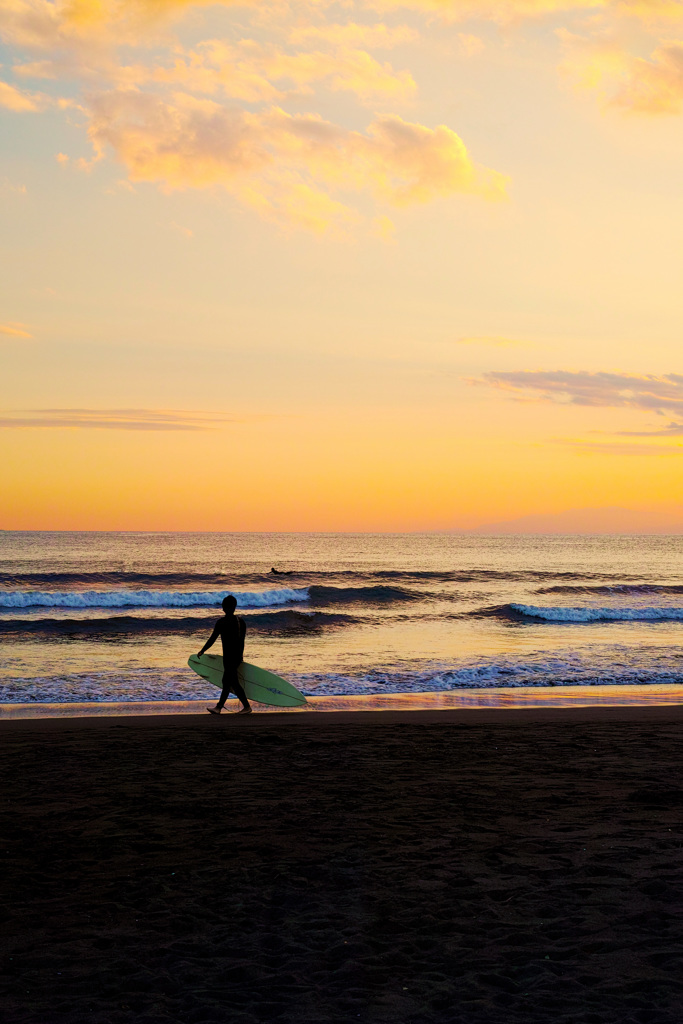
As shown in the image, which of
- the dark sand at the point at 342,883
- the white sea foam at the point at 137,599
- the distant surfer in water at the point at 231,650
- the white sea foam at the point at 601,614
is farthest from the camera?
the white sea foam at the point at 137,599

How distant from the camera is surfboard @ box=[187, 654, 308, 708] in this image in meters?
13.1

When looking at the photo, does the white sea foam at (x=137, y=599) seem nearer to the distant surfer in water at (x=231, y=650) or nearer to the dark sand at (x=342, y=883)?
the distant surfer in water at (x=231, y=650)

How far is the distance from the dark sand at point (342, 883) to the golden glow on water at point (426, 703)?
2.88 meters

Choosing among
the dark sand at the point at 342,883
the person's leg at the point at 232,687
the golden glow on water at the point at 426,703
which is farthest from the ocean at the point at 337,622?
the dark sand at the point at 342,883

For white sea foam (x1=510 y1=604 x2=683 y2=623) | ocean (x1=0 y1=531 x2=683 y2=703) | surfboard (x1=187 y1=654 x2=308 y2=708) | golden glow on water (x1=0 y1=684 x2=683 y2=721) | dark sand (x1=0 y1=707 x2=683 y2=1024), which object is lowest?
white sea foam (x1=510 y1=604 x2=683 y2=623)

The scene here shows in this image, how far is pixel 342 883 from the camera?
536 cm

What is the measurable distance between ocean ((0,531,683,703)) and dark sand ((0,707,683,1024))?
598 centimetres

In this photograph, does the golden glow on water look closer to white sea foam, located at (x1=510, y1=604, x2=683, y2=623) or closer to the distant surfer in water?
the distant surfer in water

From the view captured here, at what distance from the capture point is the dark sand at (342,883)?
388 centimetres

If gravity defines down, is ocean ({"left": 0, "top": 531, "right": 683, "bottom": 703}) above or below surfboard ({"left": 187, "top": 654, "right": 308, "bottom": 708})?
below

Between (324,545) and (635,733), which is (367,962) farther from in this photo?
(324,545)

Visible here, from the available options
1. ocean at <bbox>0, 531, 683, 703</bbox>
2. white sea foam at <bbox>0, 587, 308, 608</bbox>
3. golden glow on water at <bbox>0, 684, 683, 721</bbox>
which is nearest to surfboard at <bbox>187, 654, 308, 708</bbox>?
golden glow on water at <bbox>0, 684, 683, 721</bbox>

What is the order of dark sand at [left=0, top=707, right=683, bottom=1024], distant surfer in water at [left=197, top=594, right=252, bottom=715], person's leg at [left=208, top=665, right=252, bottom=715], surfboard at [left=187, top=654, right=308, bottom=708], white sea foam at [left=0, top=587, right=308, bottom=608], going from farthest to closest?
white sea foam at [left=0, top=587, right=308, bottom=608], surfboard at [left=187, top=654, right=308, bottom=708], distant surfer in water at [left=197, top=594, right=252, bottom=715], person's leg at [left=208, top=665, right=252, bottom=715], dark sand at [left=0, top=707, right=683, bottom=1024]

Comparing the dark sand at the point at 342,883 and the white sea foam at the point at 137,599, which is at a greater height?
the dark sand at the point at 342,883
